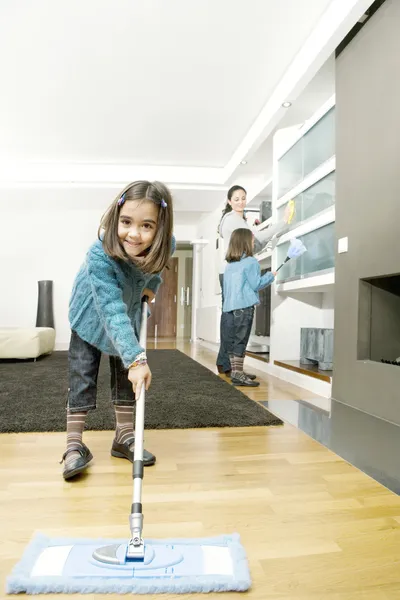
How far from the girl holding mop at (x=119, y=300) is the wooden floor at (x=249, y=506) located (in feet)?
0.42

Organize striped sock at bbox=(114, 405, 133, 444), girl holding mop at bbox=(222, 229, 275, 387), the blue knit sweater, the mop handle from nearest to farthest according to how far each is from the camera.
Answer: the mop handle → the blue knit sweater → striped sock at bbox=(114, 405, 133, 444) → girl holding mop at bbox=(222, 229, 275, 387)

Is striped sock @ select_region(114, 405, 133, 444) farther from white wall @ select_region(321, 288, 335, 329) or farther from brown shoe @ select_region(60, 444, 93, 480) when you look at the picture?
white wall @ select_region(321, 288, 335, 329)

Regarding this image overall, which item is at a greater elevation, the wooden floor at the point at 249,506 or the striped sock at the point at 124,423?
the striped sock at the point at 124,423

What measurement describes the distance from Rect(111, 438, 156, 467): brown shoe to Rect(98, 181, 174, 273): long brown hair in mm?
635

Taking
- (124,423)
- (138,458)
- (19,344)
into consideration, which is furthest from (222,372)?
(138,458)

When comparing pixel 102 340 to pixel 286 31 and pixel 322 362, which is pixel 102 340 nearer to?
pixel 322 362

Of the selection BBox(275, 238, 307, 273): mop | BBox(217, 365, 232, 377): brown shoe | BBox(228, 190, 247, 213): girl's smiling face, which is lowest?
BBox(217, 365, 232, 377): brown shoe

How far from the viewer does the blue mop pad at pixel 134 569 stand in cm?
81

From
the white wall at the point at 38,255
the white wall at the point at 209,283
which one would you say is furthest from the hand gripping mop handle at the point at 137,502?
the white wall at the point at 38,255

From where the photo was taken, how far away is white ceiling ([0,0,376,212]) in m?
2.89

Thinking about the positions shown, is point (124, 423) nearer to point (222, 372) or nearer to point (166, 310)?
point (222, 372)

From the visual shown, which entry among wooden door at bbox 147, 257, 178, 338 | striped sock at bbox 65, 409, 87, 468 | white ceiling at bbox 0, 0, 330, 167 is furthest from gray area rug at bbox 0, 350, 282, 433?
wooden door at bbox 147, 257, 178, 338

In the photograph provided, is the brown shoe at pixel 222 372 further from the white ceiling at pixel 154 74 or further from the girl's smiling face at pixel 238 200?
the white ceiling at pixel 154 74

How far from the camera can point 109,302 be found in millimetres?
1299
